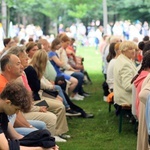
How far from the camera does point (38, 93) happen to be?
302 inches

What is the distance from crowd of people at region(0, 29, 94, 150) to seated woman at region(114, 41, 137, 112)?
0.90 meters

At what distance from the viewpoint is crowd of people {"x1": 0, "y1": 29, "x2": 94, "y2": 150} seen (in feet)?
14.0

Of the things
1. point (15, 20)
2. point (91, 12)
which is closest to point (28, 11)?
point (15, 20)

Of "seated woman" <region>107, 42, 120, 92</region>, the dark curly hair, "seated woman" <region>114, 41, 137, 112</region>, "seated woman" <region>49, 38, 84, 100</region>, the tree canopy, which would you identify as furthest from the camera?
the tree canopy

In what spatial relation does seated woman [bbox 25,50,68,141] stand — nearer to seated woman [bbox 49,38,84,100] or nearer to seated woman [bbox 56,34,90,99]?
seated woman [bbox 49,38,84,100]

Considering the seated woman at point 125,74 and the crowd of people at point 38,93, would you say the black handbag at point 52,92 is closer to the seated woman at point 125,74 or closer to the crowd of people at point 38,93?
the crowd of people at point 38,93

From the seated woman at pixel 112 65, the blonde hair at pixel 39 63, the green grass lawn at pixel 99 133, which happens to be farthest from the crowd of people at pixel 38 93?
the seated woman at pixel 112 65

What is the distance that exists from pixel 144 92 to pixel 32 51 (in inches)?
141

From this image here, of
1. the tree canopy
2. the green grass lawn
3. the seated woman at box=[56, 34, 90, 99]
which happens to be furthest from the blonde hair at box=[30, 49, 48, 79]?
the tree canopy

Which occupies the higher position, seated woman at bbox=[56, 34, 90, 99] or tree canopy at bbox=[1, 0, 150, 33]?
tree canopy at bbox=[1, 0, 150, 33]

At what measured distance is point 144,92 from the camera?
5.18m

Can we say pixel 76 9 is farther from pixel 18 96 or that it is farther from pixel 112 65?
pixel 18 96

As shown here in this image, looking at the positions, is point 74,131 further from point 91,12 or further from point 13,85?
point 91,12

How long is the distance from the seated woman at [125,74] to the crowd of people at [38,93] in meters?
0.90
